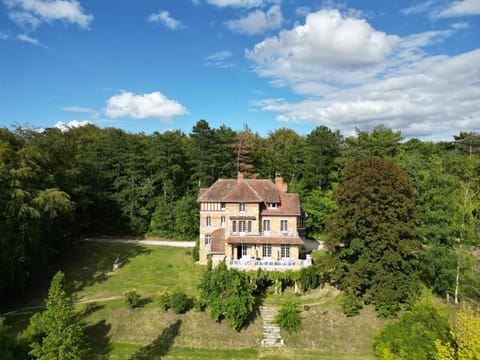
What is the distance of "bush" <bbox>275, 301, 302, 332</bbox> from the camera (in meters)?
26.7

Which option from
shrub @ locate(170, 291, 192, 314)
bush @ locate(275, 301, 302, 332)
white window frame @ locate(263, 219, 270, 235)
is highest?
white window frame @ locate(263, 219, 270, 235)

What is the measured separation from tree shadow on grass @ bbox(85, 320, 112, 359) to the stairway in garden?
1287cm

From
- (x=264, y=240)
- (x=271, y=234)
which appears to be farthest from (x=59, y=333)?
(x=271, y=234)

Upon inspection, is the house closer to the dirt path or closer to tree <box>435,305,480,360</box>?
the dirt path

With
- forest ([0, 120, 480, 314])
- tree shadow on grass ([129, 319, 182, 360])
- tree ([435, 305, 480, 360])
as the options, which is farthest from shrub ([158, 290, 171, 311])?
tree ([435, 305, 480, 360])

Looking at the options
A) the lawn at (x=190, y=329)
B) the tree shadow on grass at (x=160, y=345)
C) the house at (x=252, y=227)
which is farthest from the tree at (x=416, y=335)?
the tree shadow on grass at (x=160, y=345)

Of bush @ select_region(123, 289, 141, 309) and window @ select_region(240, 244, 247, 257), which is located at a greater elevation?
window @ select_region(240, 244, 247, 257)

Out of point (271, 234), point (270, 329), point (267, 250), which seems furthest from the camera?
point (271, 234)

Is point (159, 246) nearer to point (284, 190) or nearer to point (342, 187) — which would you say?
point (284, 190)

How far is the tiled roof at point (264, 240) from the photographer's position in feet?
108

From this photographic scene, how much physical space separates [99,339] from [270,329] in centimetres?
1459

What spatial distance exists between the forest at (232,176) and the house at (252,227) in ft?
14.5

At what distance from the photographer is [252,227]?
34688 mm

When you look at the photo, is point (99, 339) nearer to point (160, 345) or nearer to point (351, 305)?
point (160, 345)
